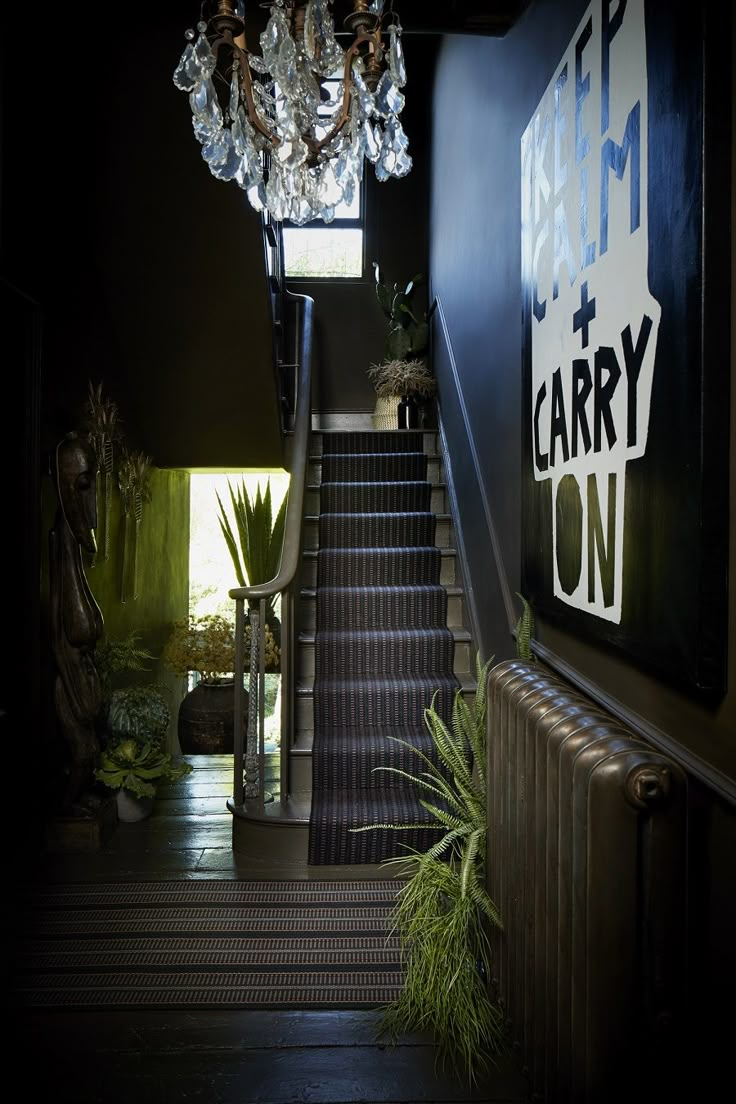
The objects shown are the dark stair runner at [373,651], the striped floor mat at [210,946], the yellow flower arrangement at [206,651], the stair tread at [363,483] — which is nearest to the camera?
the striped floor mat at [210,946]

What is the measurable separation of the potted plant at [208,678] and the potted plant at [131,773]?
1.26 m

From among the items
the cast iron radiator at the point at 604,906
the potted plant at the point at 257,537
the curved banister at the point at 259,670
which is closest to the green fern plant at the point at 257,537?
the potted plant at the point at 257,537

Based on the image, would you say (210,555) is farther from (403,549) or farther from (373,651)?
(373,651)

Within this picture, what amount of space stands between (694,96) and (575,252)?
2.04 feet

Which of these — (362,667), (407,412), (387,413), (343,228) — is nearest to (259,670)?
(362,667)

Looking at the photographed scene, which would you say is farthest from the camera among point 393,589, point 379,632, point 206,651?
point 206,651

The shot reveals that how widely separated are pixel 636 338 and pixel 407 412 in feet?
11.9

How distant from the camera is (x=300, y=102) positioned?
1876 millimetres

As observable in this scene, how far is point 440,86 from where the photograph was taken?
15.7ft

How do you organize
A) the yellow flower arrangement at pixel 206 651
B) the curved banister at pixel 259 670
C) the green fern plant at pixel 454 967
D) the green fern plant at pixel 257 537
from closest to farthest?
the green fern plant at pixel 454 967 → the curved banister at pixel 259 670 → the yellow flower arrangement at pixel 206 651 → the green fern plant at pixel 257 537

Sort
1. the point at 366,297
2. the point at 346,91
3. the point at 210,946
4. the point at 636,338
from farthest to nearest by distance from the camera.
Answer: the point at 366,297 < the point at 210,946 < the point at 346,91 < the point at 636,338

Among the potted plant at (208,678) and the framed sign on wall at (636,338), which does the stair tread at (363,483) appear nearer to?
the potted plant at (208,678)

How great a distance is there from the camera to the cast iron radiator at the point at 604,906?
117 cm

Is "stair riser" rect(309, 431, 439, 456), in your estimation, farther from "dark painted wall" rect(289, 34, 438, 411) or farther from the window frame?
the window frame
